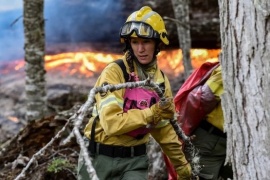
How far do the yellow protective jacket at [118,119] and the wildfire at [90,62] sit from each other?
840 centimetres

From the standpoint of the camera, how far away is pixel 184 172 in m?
4.39

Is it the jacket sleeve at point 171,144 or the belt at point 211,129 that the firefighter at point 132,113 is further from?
the belt at point 211,129

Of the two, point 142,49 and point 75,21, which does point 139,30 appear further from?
point 75,21

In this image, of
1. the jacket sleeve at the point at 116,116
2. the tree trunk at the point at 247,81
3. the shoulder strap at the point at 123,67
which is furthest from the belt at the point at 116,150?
the tree trunk at the point at 247,81

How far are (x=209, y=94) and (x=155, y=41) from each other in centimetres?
77

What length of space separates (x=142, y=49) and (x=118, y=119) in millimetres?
785

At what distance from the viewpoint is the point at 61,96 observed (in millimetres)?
11438

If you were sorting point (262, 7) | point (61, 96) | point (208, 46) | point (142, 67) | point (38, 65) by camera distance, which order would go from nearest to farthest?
point (262, 7), point (142, 67), point (38, 65), point (61, 96), point (208, 46)

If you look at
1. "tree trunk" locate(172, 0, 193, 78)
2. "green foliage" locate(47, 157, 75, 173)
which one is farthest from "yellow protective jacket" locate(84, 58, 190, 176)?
"tree trunk" locate(172, 0, 193, 78)

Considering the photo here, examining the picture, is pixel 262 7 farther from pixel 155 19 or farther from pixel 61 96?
pixel 61 96

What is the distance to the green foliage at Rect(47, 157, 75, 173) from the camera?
5.36 meters

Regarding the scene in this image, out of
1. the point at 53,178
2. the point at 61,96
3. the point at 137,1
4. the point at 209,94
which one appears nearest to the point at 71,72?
the point at 61,96

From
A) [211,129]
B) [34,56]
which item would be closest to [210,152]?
[211,129]

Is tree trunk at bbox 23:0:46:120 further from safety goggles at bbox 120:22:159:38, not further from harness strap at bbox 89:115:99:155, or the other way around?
harness strap at bbox 89:115:99:155
